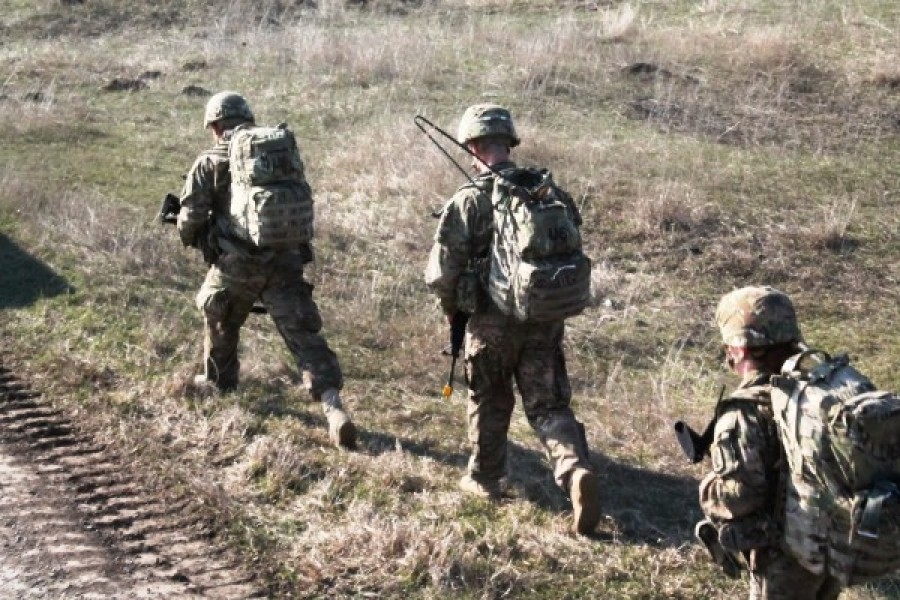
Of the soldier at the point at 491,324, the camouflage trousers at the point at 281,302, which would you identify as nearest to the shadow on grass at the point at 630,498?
the soldier at the point at 491,324

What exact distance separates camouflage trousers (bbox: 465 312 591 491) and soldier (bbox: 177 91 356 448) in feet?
3.48

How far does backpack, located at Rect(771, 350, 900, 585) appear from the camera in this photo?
3436mm

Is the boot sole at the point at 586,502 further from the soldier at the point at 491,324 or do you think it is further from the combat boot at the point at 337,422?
the combat boot at the point at 337,422

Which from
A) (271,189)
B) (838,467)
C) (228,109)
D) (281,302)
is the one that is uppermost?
(228,109)

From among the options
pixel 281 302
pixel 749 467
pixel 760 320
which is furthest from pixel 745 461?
pixel 281 302

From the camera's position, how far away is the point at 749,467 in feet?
12.5

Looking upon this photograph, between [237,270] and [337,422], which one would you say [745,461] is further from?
[237,270]

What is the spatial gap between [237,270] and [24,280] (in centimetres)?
299

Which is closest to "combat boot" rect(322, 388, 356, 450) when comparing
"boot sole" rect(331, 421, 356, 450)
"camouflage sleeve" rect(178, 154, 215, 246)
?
"boot sole" rect(331, 421, 356, 450)

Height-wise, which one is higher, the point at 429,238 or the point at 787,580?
the point at 429,238

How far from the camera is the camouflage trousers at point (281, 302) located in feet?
21.4

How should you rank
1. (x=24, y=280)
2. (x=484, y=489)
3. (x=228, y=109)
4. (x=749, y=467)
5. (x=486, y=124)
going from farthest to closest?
1. (x=24, y=280)
2. (x=228, y=109)
3. (x=484, y=489)
4. (x=486, y=124)
5. (x=749, y=467)

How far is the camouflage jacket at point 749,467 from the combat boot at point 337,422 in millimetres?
2759

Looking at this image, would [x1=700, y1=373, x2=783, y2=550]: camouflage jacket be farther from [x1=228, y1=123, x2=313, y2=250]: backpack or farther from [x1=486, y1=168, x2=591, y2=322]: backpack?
[x1=228, y1=123, x2=313, y2=250]: backpack
